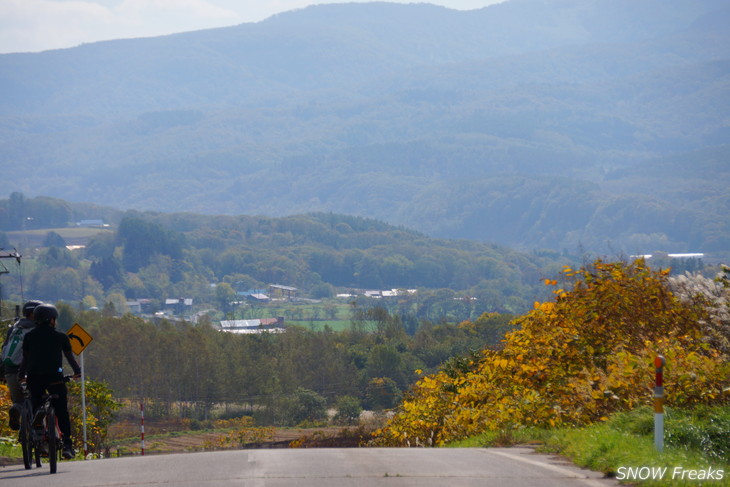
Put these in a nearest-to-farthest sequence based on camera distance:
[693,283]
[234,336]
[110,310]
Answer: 1. [693,283]
2. [234,336]
3. [110,310]

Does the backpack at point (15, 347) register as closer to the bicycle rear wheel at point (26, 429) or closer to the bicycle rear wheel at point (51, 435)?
the bicycle rear wheel at point (26, 429)

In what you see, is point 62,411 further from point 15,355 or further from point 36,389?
point 15,355

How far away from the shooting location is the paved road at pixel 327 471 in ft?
30.6

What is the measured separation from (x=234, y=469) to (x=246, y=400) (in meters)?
87.0

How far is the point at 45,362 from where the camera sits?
1068 cm

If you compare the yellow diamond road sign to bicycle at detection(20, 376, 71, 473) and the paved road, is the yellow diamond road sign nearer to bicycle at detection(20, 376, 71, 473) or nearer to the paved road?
the paved road

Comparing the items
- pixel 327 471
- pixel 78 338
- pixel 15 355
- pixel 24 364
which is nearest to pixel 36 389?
pixel 24 364

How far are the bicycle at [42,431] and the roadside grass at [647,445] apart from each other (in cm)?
551

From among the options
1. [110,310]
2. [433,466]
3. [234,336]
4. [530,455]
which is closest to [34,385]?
[433,466]

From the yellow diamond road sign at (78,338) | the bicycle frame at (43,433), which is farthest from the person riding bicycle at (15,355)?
the yellow diamond road sign at (78,338)

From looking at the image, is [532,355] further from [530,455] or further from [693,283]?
[530,455]

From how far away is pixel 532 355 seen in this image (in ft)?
53.2

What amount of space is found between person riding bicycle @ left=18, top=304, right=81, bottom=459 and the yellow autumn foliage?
6.46 meters

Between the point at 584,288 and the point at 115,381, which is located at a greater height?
the point at 584,288
